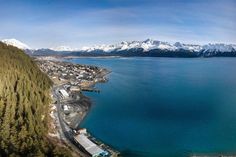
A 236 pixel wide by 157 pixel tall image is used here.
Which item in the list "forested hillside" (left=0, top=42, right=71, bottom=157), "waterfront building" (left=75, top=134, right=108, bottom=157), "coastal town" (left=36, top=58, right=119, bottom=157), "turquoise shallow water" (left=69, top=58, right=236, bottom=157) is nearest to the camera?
"forested hillside" (left=0, top=42, right=71, bottom=157)

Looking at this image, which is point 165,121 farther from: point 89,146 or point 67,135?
point 67,135

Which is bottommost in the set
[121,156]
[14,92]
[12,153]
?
[121,156]

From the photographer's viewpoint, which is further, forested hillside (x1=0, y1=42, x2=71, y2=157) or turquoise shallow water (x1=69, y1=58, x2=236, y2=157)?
turquoise shallow water (x1=69, y1=58, x2=236, y2=157)

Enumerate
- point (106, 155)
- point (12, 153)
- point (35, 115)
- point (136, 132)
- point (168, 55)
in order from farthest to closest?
point (168, 55) < point (136, 132) < point (35, 115) < point (106, 155) < point (12, 153)

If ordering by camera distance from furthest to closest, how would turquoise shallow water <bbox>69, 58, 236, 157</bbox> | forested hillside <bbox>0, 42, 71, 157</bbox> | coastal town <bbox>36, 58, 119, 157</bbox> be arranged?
turquoise shallow water <bbox>69, 58, 236, 157</bbox>, coastal town <bbox>36, 58, 119, 157</bbox>, forested hillside <bbox>0, 42, 71, 157</bbox>

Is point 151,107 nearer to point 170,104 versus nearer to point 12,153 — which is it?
point 170,104

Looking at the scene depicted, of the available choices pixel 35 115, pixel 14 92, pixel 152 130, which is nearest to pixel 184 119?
pixel 152 130

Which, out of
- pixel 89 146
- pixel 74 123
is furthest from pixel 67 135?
pixel 74 123

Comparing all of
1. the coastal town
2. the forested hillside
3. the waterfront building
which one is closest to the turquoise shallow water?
the coastal town

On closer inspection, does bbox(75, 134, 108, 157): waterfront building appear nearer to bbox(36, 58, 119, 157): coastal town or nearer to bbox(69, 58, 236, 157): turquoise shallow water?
bbox(36, 58, 119, 157): coastal town
